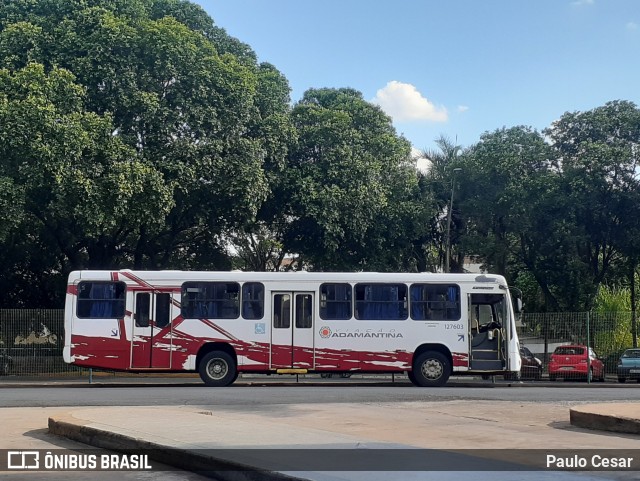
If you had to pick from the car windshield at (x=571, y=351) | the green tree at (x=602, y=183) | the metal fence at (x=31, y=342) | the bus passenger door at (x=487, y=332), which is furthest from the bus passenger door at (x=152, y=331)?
the green tree at (x=602, y=183)

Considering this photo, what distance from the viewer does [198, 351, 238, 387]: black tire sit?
20.5 metres

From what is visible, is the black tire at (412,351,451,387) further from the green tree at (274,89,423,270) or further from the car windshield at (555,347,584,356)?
the green tree at (274,89,423,270)

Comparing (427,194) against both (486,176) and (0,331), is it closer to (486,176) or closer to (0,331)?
(486,176)

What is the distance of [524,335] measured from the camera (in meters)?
30.8

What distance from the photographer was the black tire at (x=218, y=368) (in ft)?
67.3

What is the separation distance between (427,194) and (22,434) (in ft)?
105

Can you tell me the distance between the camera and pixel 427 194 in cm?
4119

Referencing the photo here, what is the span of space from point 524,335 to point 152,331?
1578 centimetres

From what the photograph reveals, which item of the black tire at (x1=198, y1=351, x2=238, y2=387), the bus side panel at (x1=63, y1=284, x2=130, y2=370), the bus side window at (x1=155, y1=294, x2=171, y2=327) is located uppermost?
the bus side window at (x1=155, y1=294, x2=171, y2=327)

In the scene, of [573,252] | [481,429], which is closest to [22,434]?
[481,429]

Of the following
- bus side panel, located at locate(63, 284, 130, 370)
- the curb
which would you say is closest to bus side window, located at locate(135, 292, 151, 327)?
bus side panel, located at locate(63, 284, 130, 370)

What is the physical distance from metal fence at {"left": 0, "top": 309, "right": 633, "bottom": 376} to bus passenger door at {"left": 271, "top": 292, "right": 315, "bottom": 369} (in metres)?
9.01

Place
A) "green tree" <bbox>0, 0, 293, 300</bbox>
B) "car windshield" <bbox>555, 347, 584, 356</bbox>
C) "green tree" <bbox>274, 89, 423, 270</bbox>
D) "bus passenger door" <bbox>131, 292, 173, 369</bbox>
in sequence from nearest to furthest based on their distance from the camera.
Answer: "bus passenger door" <bbox>131, 292, 173, 369</bbox>, "green tree" <bbox>0, 0, 293, 300</bbox>, "car windshield" <bbox>555, 347, 584, 356</bbox>, "green tree" <bbox>274, 89, 423, 270</bbox>

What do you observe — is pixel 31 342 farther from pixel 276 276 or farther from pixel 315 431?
pixel 315 431
